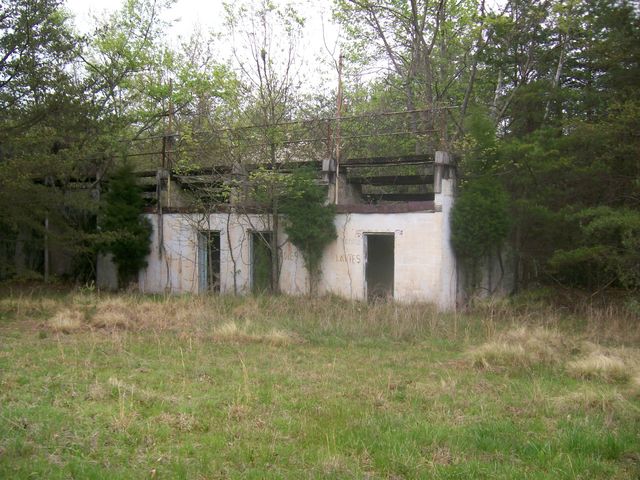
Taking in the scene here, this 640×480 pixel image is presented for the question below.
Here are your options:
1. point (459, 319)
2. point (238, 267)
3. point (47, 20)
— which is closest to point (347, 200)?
point (238, 267)

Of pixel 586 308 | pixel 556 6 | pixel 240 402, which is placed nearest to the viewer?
pixel 240 402

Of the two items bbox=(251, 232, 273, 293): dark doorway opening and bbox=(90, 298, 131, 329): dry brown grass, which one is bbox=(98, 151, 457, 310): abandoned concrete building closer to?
bbox=(251, 232, 273, 293): dark doorway opening

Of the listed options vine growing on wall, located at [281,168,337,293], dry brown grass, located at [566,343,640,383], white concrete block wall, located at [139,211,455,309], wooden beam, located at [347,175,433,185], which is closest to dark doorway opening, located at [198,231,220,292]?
white concrete block wall, located at [139,211,455,309]

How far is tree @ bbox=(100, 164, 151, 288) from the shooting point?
18.5 meters

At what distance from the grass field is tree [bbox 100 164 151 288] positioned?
19.6 ft

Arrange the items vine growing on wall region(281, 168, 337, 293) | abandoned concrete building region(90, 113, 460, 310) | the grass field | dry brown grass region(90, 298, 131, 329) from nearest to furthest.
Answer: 1. the grass field
2. dry brown grass region(90, 298, 131, 329)
3. abandoned concrete building region(90, 113, 460, 310)
4. vine growing on wall region(281, 168, 337, 293)

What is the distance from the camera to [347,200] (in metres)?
17.1

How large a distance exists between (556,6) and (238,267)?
36.7 feet

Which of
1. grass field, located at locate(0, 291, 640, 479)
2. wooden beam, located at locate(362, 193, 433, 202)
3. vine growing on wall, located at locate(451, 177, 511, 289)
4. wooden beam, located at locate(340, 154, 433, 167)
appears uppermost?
wooden beam, located at locate(340, 154, 433, 167)

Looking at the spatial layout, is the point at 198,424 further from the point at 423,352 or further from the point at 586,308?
the point at 586,308

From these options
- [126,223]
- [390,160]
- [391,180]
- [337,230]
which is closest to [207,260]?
[126,223]

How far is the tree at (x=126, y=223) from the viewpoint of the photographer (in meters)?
18.5

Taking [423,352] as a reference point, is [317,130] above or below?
above

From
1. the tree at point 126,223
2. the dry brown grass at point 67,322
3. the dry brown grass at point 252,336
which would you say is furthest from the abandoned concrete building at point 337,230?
the dry brown grass at point 67,322
